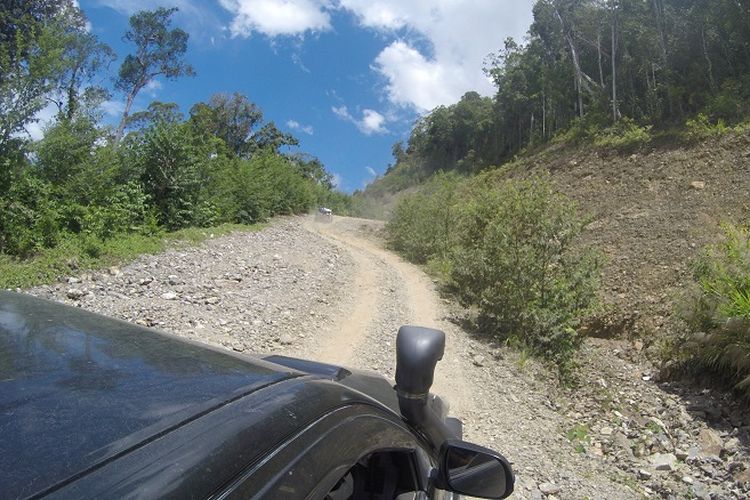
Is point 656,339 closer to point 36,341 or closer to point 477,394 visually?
point 477,394

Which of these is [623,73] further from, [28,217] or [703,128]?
[28,217]

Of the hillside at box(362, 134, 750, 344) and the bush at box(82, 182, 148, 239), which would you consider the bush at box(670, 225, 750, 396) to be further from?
the bush at box(82, 182, 148, 239)

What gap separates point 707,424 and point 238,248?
33.1 feet

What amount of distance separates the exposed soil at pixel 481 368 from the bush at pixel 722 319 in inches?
17.9

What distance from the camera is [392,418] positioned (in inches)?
65.7

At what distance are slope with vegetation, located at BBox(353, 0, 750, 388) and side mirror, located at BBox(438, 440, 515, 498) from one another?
5230 millimetres

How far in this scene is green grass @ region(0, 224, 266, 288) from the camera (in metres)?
8.02

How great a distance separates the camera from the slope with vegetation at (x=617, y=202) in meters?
7.52

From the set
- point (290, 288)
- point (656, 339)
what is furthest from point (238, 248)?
point (656, 339)

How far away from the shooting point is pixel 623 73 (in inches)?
1141

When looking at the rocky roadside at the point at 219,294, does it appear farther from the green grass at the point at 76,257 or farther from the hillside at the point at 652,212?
the hillside at the point at 652,212

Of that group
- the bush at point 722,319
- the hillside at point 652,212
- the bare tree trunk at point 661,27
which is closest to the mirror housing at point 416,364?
the bush at point 722,319

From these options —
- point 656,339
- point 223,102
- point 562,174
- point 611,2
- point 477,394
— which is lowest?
point 477,394

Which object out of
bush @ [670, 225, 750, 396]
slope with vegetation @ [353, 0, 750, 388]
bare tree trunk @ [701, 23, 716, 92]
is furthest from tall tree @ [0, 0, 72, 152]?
bare tree trunk @ [701, 23, 716, 92]
